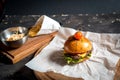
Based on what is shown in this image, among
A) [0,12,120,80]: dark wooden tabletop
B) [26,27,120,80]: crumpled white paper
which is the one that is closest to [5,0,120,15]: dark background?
[0,12,120,80]: dark wooden tabletop

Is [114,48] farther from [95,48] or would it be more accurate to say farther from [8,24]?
[8,24]

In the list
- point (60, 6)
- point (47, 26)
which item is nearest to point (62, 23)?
point (47, 26)

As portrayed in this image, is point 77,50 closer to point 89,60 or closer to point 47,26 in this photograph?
point 89,60

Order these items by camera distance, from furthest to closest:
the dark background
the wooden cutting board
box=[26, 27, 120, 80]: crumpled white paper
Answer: the dark background → the wooden cutting board → box=[26, 27, 120, 80]: crumpled white paper

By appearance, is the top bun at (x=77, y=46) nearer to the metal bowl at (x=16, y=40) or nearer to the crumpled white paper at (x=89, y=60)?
the crumpled white paper at (x=89, y=60)

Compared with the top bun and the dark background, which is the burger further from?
the dark background

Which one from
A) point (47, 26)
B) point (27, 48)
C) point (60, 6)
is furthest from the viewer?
point (60, 6)
